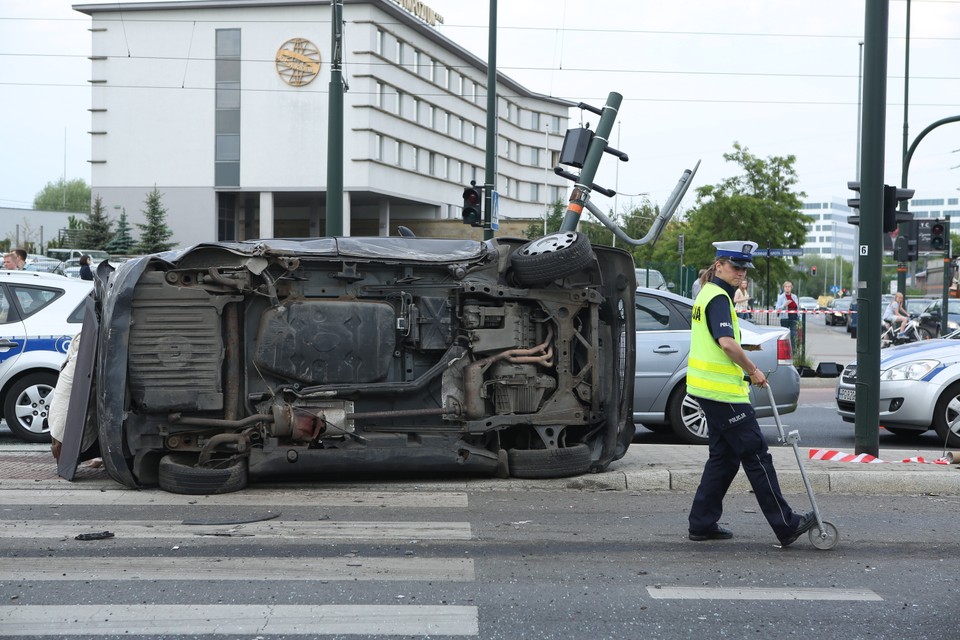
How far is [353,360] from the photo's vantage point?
7.84m

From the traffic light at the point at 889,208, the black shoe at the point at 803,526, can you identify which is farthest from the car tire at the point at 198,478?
the traffic light at the point at 889,208

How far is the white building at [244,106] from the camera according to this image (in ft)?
170

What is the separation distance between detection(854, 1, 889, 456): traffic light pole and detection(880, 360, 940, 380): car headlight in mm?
2464

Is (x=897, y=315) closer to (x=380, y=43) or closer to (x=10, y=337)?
(x=10, y=337)

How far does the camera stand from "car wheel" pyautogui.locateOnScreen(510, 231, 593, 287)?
312 inches

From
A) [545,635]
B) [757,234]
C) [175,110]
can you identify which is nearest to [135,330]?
[545,635]

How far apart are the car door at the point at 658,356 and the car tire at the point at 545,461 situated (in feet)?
8.58

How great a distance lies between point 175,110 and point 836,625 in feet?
173

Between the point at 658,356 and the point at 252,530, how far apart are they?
17.3 feet

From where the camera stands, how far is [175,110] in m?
53.8

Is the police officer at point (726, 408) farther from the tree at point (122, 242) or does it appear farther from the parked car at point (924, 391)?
the tree at point (122, 242)

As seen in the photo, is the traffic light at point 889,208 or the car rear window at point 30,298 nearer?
the traffic light at point 889,208

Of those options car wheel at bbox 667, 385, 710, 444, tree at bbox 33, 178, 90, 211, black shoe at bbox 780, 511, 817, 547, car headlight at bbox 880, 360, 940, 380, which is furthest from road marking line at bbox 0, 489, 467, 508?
tree at bbox 33, 178, 90, 211

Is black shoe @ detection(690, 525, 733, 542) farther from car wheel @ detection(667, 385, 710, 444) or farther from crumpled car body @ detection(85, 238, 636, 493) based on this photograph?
car wheel @ detection(667, 385, 710, 444)
